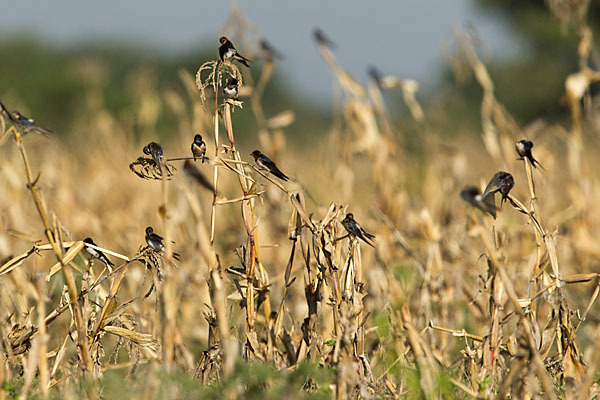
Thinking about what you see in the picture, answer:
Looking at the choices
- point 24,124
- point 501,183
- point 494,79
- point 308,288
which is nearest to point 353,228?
point 308,288

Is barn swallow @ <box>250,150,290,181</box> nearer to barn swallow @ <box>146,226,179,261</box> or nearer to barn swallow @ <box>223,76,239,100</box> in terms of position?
barn swallow @ <box>223,76,239,100</box>

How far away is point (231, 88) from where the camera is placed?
4.47 feet

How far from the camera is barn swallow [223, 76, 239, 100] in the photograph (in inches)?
53.2

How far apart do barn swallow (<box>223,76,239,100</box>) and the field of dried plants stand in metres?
0.02

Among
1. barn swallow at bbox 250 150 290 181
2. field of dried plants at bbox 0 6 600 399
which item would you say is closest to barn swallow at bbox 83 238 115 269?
field of dried plants at bbox 0 6 600 399

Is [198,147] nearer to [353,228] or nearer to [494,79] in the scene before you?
[353,228]

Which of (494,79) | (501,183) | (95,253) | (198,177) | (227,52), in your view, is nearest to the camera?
(198,177)

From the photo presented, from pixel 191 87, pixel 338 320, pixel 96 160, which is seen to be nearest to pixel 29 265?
pixel 191 87

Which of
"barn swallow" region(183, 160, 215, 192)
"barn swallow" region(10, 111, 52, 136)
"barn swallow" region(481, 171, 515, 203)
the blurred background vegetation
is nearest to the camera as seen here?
"barn swallow" region(183, 160, 215, 192)

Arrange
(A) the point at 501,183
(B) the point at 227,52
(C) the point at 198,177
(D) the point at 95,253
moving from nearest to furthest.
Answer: (C) the point at 198,177
(A) the point at 501,183
(B) the point at 227,52
(D) the point at 95,253

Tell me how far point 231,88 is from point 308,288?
0.43 meters

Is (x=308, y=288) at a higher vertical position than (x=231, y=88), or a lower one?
lower

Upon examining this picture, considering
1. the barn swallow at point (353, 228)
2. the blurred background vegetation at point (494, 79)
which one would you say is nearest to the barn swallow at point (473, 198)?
the barn swallow at point (353, 228)

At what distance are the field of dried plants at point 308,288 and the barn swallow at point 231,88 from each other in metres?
0.02
